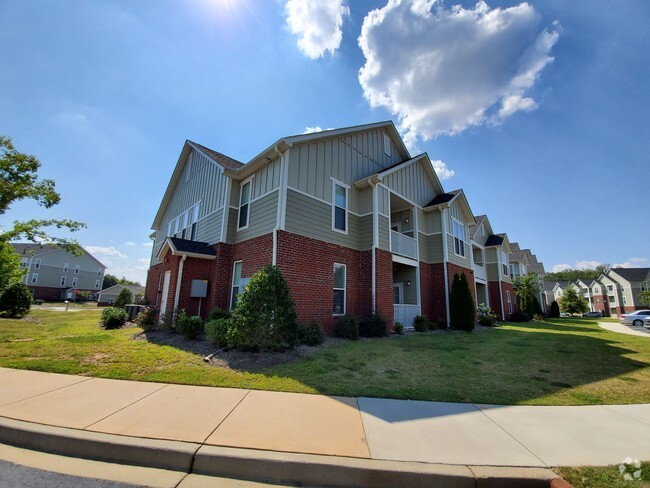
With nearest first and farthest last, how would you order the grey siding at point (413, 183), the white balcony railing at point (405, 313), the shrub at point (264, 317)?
1. the shrub at point (264, 317)
2. the white balcony railing at point (405, 313)
3. the grey siding at point (413, 183)

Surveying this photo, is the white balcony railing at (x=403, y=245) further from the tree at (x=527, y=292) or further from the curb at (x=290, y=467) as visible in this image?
the tree at (x=527, y=292)

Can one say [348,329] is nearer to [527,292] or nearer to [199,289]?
[199,289]

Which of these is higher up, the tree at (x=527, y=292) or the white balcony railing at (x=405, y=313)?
the tree at (x=527, y=292)

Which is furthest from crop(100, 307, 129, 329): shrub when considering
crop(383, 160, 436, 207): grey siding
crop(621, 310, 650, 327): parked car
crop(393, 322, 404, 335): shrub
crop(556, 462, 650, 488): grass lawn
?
crop(621, 310, 650, 327): parked car

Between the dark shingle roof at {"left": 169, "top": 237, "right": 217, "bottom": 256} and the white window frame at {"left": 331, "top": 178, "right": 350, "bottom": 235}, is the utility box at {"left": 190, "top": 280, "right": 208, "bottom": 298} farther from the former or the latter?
the white window frame at {"left": 331, "top": 178, "right": 350, "bottom": 235}

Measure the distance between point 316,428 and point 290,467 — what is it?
2.75 ft

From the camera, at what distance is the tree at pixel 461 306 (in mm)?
15133

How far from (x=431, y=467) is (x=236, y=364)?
4997 millimetres

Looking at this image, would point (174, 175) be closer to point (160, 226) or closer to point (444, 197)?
point (160, 226)

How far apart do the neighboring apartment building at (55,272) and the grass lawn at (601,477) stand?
64.7m

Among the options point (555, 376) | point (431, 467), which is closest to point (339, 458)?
point (431, 467)

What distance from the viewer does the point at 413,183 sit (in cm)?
1667

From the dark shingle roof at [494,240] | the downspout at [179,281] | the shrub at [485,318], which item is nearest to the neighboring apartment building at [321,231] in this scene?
the downspout at [179,281]

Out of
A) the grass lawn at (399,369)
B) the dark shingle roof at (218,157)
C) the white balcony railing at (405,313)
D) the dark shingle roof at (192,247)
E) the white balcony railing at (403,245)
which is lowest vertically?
the grass lawn at (399,369)
